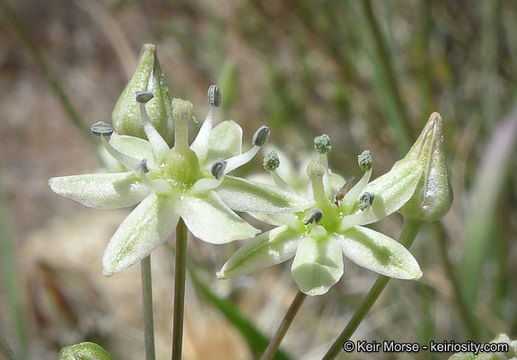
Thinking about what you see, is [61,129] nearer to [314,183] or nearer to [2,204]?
[2,204]

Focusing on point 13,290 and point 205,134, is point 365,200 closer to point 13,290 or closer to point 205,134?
point 205,134

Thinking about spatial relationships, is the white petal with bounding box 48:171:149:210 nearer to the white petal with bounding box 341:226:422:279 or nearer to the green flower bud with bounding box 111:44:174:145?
the green flower bud with bounding box 111:44:174:145

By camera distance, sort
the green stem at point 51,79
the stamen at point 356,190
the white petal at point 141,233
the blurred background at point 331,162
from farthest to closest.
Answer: the blurred background at point 331,162 → the green stem at point 51,79 → the stamen at point 356,190 → the white petal at point 141,233

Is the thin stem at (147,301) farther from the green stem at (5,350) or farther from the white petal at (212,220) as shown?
the green stem at (5,350)

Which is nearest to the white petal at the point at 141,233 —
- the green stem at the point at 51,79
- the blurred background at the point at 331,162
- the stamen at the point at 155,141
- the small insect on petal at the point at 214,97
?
the stamen at the point at 155,141

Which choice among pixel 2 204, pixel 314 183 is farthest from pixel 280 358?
pixel 2 204

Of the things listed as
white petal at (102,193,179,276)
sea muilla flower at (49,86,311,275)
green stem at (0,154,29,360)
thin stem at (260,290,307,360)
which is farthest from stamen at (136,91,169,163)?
green stem at (0,154,29,360)
